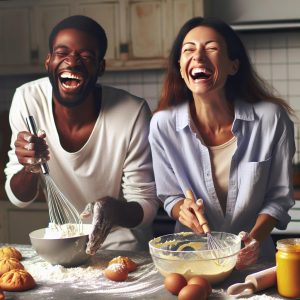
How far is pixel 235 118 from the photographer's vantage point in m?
1.47

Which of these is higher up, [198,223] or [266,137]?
[266,137]

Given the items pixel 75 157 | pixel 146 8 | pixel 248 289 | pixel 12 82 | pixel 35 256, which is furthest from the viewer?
pixel 12 82

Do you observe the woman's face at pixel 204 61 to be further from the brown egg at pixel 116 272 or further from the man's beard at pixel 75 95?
the brown egg at pixel 116 272

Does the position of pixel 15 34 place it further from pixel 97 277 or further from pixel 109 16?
pixel 97 277

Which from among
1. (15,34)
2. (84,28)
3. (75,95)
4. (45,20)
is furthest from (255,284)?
(15,34)

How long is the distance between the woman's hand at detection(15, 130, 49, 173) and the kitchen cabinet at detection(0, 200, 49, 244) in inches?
28.3

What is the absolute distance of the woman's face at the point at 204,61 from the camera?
146 cm

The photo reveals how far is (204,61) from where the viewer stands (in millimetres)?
1458

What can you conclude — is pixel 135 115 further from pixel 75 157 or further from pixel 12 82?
pixel 12 82

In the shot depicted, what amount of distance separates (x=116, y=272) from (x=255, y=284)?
11.0 inches

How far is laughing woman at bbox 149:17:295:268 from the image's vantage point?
1456mm

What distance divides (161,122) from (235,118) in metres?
0.18

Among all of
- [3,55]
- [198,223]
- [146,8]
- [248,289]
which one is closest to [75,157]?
[198,223]

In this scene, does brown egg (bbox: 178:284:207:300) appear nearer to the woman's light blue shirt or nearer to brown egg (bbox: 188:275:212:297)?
brown egg (bbox: 188:275:212:297)
